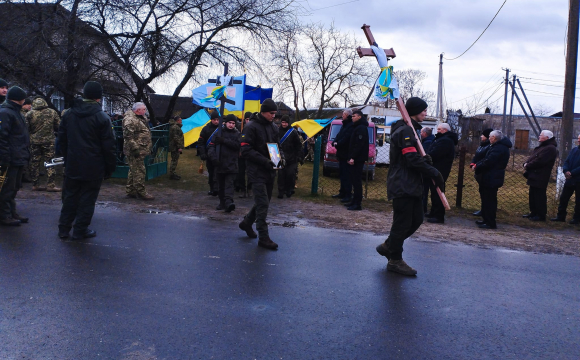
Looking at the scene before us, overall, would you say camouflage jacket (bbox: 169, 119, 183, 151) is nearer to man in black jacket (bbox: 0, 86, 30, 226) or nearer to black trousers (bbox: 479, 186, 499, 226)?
man in black jacket (bbox: 0, 86, 30, 226)

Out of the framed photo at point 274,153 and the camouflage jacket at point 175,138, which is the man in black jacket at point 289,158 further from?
the framed photo at point 274,153

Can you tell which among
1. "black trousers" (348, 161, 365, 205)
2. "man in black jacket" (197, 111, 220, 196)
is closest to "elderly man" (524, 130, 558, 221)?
"black trousers" (348, 161, 365, 205)

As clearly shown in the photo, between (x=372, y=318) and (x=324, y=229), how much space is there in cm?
366

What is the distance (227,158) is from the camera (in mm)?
8547

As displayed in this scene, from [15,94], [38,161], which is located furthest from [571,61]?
[38,161]

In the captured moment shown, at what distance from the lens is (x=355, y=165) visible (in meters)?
9.90

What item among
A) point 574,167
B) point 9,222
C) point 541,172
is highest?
point 574,167

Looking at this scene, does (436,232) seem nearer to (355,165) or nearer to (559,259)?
(559,259)

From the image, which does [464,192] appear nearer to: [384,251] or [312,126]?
[312,126]

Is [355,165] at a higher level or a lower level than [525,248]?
higher

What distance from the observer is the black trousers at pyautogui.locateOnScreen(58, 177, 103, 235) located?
607 centimetres

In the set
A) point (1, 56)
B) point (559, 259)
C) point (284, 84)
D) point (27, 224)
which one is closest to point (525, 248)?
point (559, 259)

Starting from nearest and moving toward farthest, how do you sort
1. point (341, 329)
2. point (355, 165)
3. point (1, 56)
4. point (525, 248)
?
1. point (341, 329)
2. point (525, 248)
3. point (355, 165)
4. point (1, 56)

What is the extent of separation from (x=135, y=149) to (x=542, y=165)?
26.1 ft
